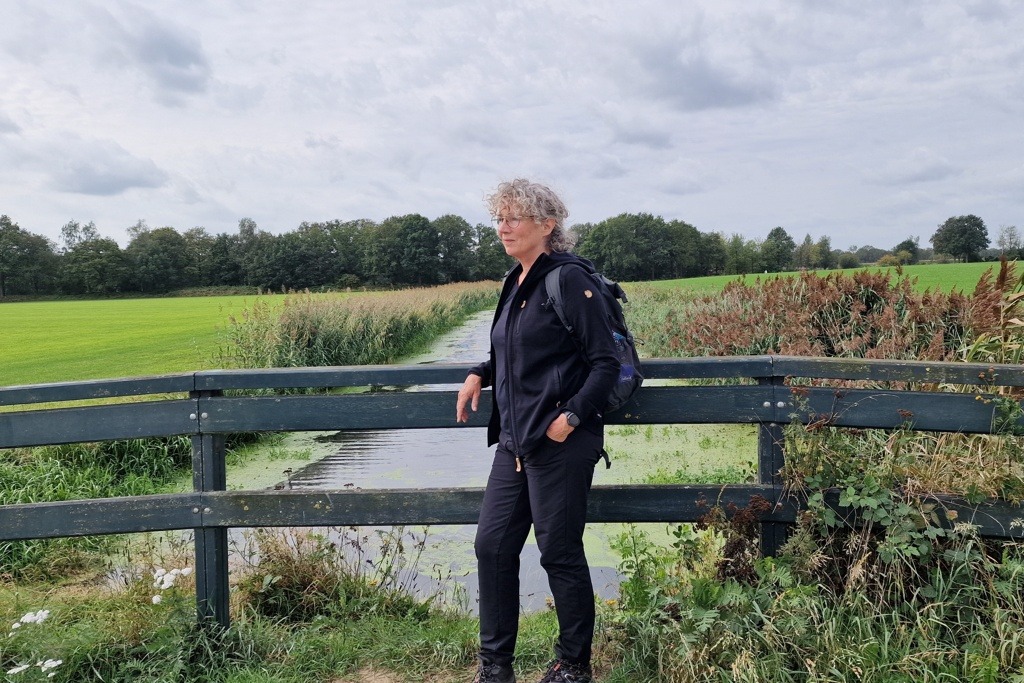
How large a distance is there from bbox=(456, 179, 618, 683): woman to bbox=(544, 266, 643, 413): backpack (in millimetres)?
30

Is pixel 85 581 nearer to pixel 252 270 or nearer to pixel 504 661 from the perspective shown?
pixel 504 661

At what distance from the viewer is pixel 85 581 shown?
17.1 ft

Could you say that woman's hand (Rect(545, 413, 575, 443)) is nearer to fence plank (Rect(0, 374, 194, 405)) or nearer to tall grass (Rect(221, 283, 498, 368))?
fence plank (Rect(0, 374, 194, 405))

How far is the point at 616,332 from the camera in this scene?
2.86 m

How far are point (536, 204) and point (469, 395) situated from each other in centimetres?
79

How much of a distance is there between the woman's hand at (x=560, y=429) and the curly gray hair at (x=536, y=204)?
2.21ft

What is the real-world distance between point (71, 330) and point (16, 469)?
949 inches

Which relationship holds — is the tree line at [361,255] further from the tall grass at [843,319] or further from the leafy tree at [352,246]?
the tall grass at [843,319]

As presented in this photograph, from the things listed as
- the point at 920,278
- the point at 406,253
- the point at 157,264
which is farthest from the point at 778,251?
the point at 157,264

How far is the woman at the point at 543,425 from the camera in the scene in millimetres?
2770

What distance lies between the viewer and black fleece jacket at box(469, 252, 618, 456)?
8.94 feet

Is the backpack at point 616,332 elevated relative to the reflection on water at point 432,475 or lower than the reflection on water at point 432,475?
elevated

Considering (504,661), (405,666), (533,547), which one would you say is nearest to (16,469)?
(533,547)

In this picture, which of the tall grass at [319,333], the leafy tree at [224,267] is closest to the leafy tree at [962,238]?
the tall grass at [319,333]
